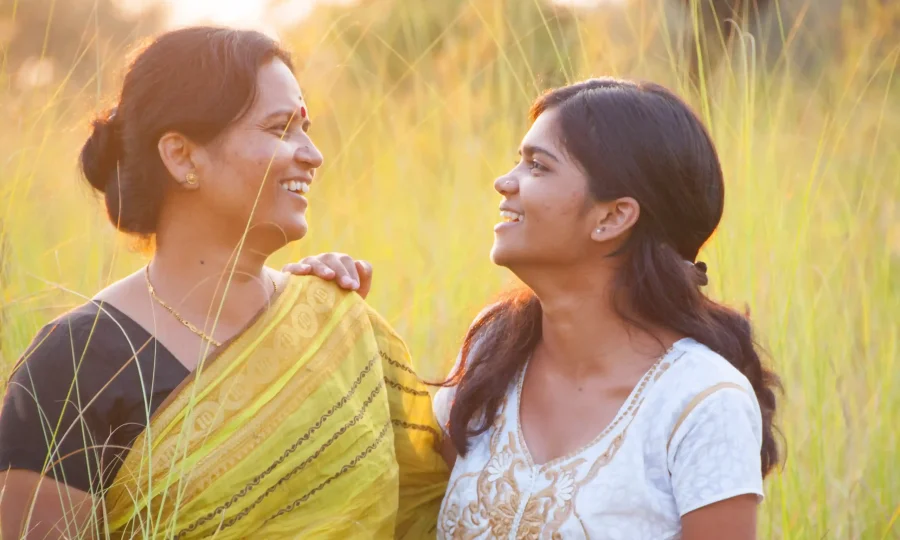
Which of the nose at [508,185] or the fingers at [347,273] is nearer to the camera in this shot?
the nose at [508,185]

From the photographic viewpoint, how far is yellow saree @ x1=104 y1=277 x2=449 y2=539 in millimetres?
2586

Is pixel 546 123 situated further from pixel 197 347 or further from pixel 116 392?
pixel 116 392

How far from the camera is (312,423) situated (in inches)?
109

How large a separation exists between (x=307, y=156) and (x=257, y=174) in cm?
13

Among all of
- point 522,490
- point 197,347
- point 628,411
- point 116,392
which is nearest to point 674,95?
point 628,411

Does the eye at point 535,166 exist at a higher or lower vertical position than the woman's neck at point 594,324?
higher

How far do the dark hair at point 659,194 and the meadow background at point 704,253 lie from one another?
70 centimetres

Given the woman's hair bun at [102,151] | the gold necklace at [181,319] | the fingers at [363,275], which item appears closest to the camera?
the gold necklace at [181,319]

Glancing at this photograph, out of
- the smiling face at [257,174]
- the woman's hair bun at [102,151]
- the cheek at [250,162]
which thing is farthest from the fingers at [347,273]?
the woman's hair bun at [102,151]

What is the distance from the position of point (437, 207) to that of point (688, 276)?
2.58 metres

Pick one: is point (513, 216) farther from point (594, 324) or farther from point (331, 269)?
point (331, 269)

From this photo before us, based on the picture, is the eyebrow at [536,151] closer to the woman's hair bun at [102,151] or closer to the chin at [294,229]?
the chin at [294,229]

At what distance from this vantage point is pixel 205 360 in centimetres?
266

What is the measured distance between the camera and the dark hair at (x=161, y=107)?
8.87ft
